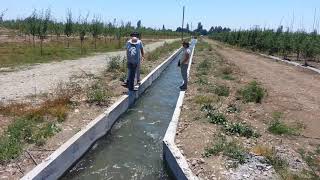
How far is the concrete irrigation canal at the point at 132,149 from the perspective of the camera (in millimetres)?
7262

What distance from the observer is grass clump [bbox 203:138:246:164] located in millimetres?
6956

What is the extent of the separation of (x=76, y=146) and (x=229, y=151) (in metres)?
2.89

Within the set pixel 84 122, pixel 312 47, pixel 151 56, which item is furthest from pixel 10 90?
pixel 312 47

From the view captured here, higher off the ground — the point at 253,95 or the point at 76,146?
the point at 253,95

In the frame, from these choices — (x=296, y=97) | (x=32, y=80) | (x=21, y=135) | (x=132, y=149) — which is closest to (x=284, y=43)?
(x=296, y=97)

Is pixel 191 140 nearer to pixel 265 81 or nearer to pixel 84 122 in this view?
pixel 84 122

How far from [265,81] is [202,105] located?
721 centimetres

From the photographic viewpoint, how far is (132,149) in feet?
28.2

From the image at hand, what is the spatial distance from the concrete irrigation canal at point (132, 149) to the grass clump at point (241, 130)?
1583mm

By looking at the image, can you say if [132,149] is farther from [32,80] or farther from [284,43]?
[284,43]

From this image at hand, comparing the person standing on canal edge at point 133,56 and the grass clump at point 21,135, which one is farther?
the person standing on canal edge at point 133,56

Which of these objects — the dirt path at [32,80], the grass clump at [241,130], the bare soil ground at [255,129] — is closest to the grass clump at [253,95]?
the bare soil ground at [255,129]

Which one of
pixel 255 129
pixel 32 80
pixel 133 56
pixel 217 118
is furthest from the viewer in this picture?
pixel 32 80

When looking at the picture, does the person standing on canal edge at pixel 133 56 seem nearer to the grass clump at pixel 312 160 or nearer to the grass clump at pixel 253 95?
the grass clump at pixel 253 95
